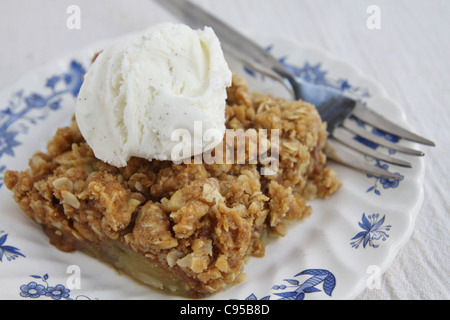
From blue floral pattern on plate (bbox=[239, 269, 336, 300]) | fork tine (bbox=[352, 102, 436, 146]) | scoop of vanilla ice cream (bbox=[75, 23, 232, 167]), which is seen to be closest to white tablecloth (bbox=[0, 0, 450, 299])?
fork tine (bbox=[352, 102, 436, 146])

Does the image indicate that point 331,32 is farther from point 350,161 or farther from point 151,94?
point 151,94

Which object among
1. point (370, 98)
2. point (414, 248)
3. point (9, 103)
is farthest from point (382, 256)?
point (9, 103)

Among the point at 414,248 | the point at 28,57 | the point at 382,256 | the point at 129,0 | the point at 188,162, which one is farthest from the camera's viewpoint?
the point at 129,0

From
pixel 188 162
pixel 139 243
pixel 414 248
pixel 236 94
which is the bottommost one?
pixel 414 248

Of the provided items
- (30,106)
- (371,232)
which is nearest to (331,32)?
(371,232)

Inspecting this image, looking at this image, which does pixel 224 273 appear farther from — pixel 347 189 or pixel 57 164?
pixel 57 164

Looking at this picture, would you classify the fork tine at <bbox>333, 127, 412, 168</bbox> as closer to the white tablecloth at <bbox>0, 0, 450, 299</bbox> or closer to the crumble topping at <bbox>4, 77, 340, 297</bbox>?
the crumble topping at <bbox>4, 77, 340, 297</bbox>

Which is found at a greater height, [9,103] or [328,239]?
[9,103]
